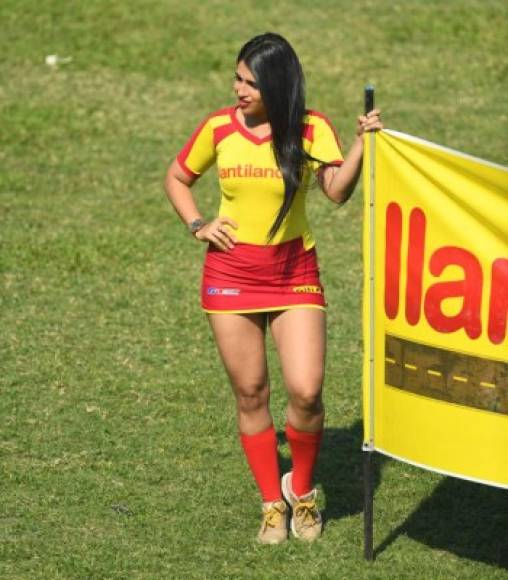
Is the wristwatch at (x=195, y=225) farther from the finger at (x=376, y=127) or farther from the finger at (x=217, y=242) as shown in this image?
the finger at (x=376, y=127)

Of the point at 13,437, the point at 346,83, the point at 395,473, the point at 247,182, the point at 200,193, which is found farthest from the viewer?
the point at 346,83

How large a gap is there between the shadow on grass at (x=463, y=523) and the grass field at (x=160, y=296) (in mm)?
15

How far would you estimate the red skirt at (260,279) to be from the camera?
725cm

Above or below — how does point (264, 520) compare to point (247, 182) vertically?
below

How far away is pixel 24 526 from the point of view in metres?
7.79

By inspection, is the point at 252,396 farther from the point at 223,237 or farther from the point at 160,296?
the point at 160,296

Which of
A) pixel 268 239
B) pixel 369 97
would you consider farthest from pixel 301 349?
pixel 369 97

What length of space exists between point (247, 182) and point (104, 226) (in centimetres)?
597

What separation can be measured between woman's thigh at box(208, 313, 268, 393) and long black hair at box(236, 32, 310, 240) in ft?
2.08

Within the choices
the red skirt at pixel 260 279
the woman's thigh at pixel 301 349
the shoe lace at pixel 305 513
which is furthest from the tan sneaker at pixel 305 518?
the red skirt at pixel 260 279

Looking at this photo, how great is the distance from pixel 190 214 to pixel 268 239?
46 centimetres

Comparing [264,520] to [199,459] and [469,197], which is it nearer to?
[199,459]

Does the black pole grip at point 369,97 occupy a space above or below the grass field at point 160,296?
above

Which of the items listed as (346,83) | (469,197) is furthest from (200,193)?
(469,197)
